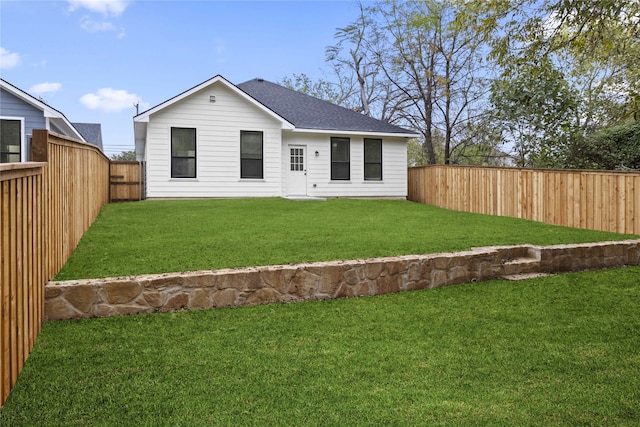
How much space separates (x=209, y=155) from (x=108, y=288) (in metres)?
11.1

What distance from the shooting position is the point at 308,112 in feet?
A: 58.1

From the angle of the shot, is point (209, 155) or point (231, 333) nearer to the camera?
point (231, 333)

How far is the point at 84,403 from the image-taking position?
2.73 m

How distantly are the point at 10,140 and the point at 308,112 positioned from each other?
32.2ft

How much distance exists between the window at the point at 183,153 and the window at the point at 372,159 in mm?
6258

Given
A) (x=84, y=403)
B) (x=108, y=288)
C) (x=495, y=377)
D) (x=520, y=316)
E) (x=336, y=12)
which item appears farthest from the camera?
(x=336, y=12)

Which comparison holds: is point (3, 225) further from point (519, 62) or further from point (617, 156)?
point (617, 156)

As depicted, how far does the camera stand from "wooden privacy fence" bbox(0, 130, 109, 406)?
277cm

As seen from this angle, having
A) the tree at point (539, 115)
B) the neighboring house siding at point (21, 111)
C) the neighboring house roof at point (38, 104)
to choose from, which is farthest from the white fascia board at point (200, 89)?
the tree at point (539, 115)

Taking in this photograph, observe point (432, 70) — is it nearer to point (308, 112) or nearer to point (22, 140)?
point (308, 112)

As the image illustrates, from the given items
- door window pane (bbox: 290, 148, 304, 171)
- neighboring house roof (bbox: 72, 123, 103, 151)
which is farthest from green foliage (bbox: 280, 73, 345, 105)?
door window pane (bbox: 290, 148, 304, 171)

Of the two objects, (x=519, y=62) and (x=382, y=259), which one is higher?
(x=519, y=62)

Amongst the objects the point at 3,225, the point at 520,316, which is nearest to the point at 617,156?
the point at 520,316

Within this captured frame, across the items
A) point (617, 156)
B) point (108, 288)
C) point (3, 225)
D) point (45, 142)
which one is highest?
point (617, 156)
